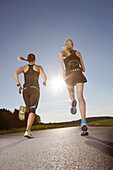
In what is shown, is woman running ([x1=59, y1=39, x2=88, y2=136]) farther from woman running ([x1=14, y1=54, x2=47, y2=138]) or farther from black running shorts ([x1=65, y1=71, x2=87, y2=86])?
woman running ([x1=14, y1=54, x2=47, y2=138])

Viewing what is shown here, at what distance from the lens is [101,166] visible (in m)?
1.89

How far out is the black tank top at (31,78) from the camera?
5.63 meters

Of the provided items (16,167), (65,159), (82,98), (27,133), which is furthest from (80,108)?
(16,167)

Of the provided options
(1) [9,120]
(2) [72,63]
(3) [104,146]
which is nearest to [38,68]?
(2) [72,63]

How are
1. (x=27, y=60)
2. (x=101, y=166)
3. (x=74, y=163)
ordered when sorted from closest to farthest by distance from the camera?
1. (x=101, y=166)
2. (x=74, y=163)
3. (x=27, y=60)

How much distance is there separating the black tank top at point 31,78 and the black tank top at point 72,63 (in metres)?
1.03

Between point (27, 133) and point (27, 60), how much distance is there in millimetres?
2244

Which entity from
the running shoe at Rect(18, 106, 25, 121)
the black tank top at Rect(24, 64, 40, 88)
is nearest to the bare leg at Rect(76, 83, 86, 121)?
the black tank top at Rect(24, 64, 40, 88)

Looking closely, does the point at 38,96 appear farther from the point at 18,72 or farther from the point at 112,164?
the point at 112,164

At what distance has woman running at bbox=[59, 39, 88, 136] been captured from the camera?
5.02 metres

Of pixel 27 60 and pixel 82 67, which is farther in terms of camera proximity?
pixel 27 60

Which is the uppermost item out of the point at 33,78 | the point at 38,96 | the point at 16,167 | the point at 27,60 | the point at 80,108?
the point at 27,60

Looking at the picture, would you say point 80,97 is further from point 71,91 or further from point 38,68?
point 38,68

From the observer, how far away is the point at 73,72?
516 centimetres
